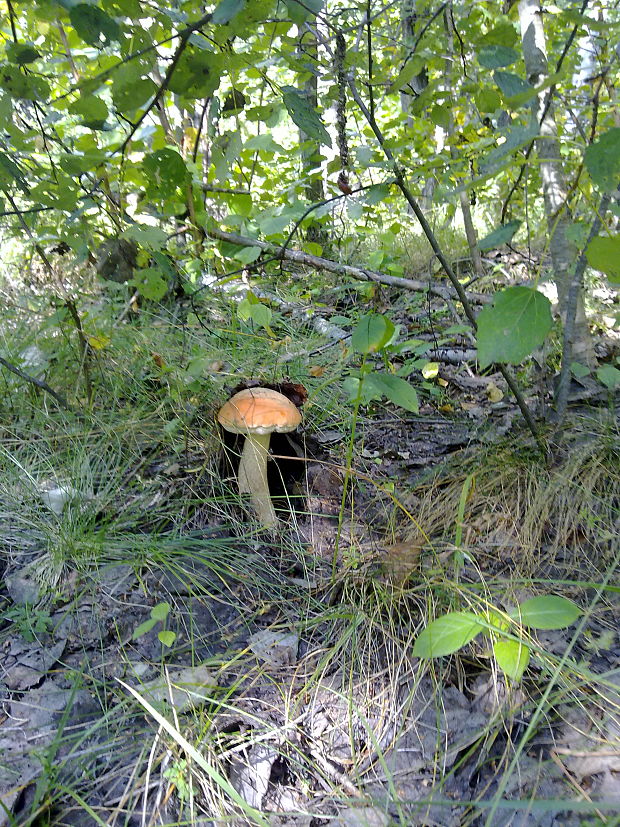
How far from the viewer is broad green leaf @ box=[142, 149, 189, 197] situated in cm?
150

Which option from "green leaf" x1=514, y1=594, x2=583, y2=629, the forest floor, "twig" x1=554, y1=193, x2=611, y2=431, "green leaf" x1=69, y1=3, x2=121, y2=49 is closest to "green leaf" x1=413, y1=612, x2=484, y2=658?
"green leaf" x1=514, y1=594, x2=583, y2=629

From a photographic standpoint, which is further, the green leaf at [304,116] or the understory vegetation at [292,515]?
the green leaf at [304,116]

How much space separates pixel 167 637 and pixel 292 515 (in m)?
0.68

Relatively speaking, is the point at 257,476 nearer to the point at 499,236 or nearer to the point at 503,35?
the point at 499,236

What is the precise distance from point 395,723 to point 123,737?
0.67 m

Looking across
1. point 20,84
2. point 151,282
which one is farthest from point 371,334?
point 20,84

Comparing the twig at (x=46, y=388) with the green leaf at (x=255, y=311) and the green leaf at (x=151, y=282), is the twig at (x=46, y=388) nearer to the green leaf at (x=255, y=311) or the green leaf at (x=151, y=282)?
the green leaf at (x=151, y=282)

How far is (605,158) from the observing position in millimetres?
961

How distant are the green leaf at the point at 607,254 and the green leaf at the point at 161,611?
4.51ft

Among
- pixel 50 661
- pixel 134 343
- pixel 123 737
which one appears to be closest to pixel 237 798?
pixel 123 737

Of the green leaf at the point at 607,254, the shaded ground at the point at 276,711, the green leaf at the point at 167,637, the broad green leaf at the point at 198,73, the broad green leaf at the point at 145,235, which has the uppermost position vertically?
the broad green leaf at the point at 198,73

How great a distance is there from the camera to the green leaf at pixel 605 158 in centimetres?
95

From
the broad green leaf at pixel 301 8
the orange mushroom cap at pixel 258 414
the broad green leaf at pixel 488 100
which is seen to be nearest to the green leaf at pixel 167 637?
the orange mushroom cap at pixel 258 414

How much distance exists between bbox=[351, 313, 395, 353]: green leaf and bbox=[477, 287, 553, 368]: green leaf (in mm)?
327
